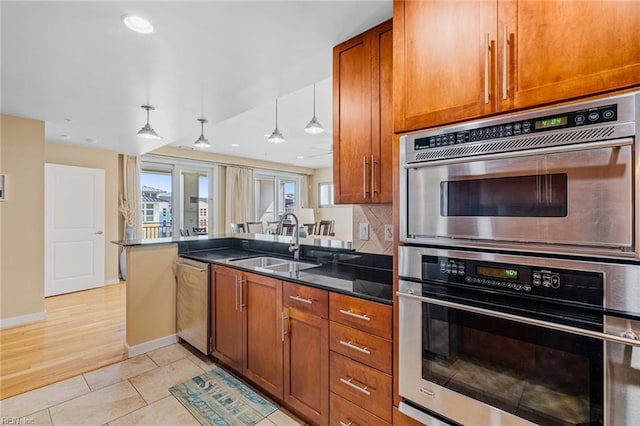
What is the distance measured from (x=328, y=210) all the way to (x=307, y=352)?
26.0 feet

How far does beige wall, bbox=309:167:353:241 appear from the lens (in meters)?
9.21

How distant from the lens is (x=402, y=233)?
1340 mm

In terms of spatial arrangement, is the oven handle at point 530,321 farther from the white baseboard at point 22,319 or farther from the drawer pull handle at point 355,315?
the white baseboard at point 22,319

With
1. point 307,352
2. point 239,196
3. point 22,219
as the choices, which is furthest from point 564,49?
point 239,196

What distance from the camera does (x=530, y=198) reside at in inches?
41.1

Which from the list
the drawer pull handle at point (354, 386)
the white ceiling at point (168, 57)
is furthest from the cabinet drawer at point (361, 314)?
the white ceiling at point (168, 57)

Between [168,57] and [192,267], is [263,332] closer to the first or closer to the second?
[192,267]

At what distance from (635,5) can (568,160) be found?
449 millimetres

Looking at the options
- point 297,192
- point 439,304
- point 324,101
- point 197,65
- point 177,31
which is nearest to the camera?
point 439,304

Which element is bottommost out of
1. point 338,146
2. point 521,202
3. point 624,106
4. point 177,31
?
point 521,202

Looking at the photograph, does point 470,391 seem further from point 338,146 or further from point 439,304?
Result: point 338,146

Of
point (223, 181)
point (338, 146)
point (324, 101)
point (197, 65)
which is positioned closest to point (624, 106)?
point (338, 146)

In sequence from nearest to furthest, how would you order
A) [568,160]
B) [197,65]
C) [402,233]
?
[568,160] → [402,233] → [197,65]

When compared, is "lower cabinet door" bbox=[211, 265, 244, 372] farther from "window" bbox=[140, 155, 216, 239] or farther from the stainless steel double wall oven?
"window" bbox=[140, 155, 216, 239]
